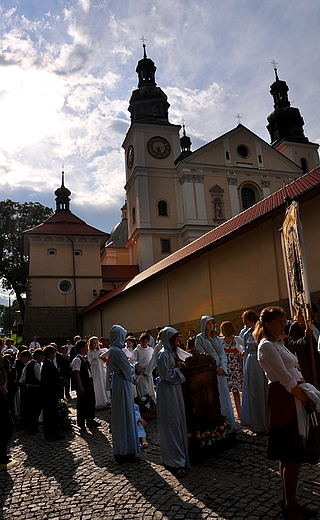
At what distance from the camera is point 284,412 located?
379cm

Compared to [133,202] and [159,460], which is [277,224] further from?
[133,202]

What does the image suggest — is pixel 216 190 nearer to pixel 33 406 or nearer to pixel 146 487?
pixel 33 406

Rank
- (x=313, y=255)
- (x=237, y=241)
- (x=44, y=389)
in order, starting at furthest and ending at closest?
(x=237, y=241) → (x=313, y=255) → (x=44, y=389)

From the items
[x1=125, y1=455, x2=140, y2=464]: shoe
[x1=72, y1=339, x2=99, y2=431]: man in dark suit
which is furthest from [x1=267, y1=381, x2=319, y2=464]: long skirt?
[x1=72, y1=339, x2=99, y2=431]: man in dark suit

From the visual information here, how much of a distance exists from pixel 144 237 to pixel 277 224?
24.2 m

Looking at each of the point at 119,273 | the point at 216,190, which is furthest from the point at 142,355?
the point at 216,190

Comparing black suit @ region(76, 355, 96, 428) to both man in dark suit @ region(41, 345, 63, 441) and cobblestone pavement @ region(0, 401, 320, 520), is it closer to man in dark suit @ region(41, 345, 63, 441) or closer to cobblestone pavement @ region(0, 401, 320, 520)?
man in dark suit @ region(41, 345, 63, 441)

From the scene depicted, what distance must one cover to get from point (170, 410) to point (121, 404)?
39.7 inches

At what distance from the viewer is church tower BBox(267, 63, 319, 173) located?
1603 inches

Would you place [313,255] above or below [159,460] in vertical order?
above

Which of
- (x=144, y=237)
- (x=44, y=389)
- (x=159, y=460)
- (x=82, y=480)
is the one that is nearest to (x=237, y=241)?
(x=44, y=389)

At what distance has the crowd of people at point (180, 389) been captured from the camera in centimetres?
375

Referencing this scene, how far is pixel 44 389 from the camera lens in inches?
331

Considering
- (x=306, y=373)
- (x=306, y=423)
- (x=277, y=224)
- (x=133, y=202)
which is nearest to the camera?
(x=306, y=423)
